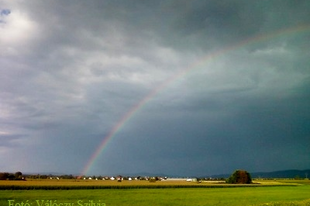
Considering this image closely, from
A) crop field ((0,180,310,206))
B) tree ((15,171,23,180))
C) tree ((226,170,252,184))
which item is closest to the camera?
crop field ((0,180,310,206))

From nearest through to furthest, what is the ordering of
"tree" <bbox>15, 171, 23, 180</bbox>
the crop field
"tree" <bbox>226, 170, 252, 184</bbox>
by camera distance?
the crop field
"tree" <bbox>15, 171, 23, 180</bbox>
"tree" <bbox>226, 170, 252, 184</bbox>

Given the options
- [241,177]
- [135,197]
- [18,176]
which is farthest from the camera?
[241,177]

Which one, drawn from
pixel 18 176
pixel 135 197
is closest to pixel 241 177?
pixel 18 176

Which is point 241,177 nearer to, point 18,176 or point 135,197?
point 18,176

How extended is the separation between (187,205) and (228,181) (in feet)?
428

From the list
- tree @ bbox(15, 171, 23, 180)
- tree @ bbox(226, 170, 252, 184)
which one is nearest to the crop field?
tree @ bbox(15, 171, 23, 180)

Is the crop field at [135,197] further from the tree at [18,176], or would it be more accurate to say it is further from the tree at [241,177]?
the tree at [241,177]

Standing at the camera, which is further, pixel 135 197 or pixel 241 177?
pixel 241 177

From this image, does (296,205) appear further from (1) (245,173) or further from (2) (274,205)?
(1) (245,173)

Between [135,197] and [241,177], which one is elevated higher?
[241,177]

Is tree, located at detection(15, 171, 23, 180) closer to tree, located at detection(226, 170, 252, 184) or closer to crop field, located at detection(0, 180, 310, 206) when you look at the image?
crop field, located at detection(0, 180, 310, 206)

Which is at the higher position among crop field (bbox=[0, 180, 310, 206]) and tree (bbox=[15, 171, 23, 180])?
tree (bbox=[15, 171, 23, 180])

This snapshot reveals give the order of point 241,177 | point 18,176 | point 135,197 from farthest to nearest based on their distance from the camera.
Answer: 1. point 241,177
2. point 18,176
3. point 135,197

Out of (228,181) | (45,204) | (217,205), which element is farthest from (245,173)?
(45,204)
